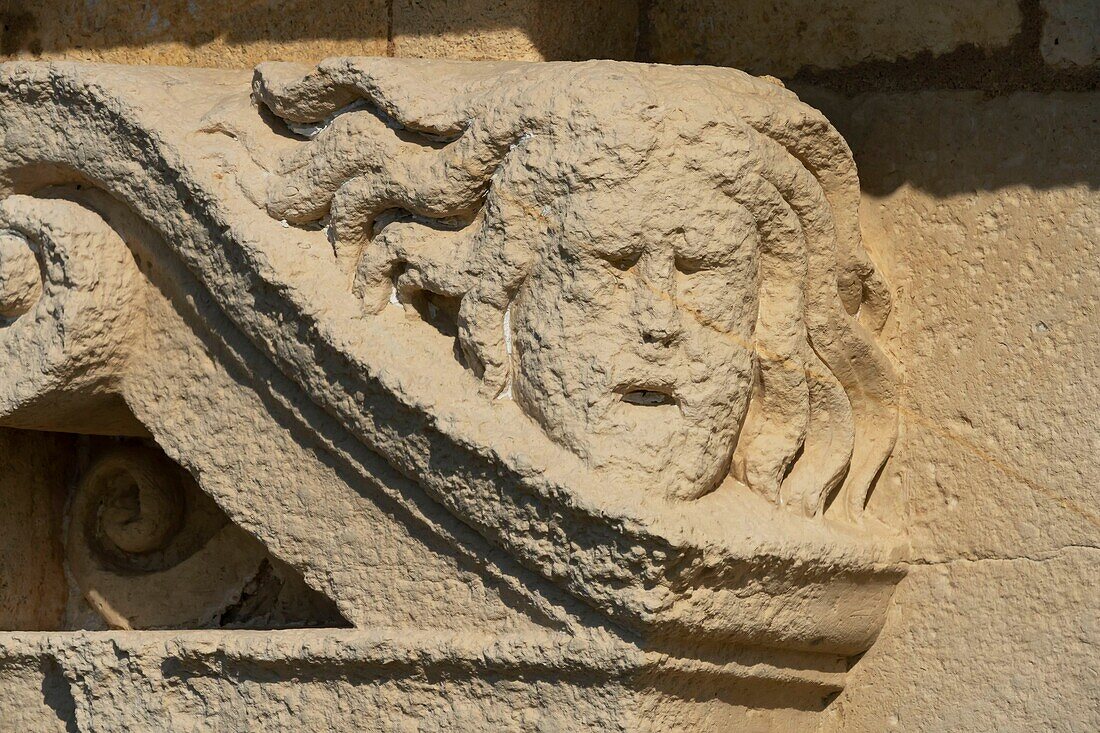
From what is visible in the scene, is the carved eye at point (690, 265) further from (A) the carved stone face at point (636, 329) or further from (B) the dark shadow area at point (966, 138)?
(B) the dark shadow area at point (966, 138)

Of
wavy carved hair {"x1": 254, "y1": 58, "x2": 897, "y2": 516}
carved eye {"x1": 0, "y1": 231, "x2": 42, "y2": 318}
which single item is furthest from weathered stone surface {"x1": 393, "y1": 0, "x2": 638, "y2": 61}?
carved eye {"x1": 0, "y1": 231, "x2": 42, "y2": 318}

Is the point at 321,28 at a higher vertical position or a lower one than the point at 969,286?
higher

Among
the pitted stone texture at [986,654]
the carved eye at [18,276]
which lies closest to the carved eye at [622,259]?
the pitted stone texture at [986,654]

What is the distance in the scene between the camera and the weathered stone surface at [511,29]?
1922 mm

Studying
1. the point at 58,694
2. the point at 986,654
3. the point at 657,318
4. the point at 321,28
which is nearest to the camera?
the point at 657,318

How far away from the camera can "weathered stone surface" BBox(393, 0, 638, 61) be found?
1.92m

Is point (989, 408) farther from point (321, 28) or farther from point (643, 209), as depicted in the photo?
point (321, 28)

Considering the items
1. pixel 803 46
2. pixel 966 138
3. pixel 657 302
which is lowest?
pixel 657 302

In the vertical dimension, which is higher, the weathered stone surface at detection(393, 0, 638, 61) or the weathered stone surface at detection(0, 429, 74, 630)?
the weathered stone surface at detection(393, 0, 638, 61)

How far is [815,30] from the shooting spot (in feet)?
6.32

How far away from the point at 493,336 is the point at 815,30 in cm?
70

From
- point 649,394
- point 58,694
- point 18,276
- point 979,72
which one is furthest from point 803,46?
point 58,694

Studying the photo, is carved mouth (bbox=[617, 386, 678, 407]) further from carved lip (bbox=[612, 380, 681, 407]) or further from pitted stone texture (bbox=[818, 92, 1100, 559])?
pitted stone texture (bbox=[818, 92, 1100, 559])

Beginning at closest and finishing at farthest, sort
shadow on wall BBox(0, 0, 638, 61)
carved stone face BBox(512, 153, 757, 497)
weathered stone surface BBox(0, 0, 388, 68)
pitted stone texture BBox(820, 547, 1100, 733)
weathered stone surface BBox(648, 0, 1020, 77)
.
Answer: carved stone face BBox(512, 153, 757, 497) < pitted stone texture BBox(820, 547, 1100, 733) < weathered stone surface BBox(648, 0, 1020, 77) < shadow on wall BBox(0, 0, 638, 61) < weathered stone surface BBox(0, 0, 388, 68)
